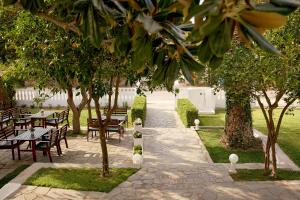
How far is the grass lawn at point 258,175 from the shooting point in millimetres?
8398

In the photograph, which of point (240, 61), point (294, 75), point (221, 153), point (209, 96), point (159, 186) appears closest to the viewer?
point (294, 75)

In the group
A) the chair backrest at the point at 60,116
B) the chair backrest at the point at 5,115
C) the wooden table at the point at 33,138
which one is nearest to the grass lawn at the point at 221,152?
the wooden table at the point at 33,138

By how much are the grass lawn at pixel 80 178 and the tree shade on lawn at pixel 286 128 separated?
4.62 m

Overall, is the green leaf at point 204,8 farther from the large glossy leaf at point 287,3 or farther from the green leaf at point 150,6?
the green leaf at point 150,6

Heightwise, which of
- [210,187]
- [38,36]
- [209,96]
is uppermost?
[38,36]

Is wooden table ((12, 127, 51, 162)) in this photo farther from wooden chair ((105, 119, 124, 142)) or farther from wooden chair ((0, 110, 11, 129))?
wooden chair ((0, 110, 11, 129))

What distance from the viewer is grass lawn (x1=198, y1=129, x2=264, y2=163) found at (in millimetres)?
10273

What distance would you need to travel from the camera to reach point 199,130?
14555mm

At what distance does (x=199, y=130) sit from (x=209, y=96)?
5.74 meters

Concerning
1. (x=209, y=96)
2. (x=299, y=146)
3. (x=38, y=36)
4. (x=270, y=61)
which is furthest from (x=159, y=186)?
(x=209, y=96)

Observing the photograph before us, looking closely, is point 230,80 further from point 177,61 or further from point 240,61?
point 177,61

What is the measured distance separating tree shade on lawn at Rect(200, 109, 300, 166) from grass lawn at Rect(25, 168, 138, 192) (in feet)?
15.1

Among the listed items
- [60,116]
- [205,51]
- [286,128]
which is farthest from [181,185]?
[286,128]

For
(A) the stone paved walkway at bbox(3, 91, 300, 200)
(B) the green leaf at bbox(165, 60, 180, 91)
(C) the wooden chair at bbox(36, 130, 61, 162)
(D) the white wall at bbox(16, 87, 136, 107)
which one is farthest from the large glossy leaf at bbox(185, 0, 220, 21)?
(D) the white wall at bbox(16, 87, 136, 107)
